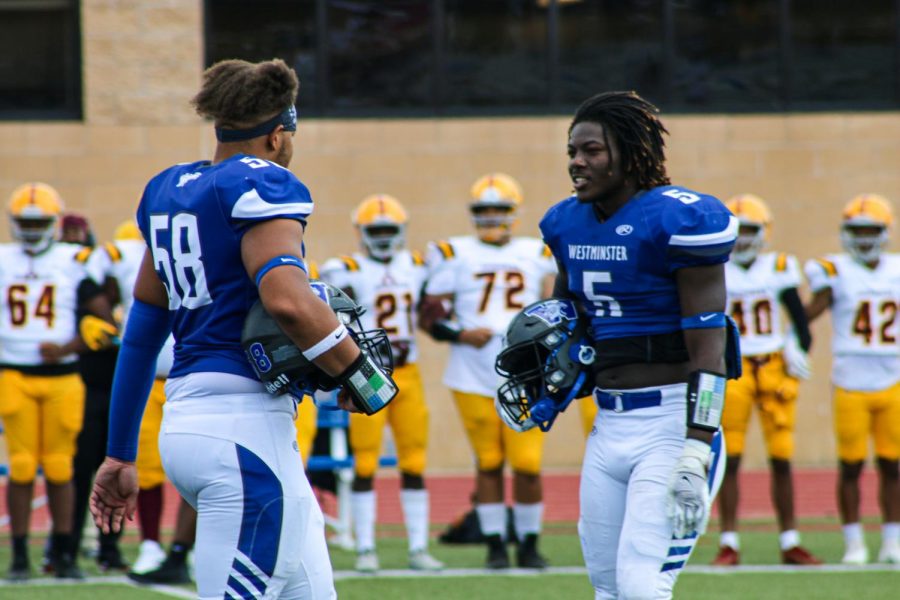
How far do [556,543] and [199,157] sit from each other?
5.49 m

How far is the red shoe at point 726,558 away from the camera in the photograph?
7.91 metres

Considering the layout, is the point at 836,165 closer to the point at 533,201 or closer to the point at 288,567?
the point at 533,201

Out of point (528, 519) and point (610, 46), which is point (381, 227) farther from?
point (610, 46)

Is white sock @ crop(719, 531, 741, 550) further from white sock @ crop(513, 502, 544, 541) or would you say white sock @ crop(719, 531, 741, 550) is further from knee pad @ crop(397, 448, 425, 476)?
knee pad @ crop(397, 448, 425, 476)

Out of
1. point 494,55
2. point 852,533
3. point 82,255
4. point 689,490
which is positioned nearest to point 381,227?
point 82,255

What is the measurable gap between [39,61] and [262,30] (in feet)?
6.80

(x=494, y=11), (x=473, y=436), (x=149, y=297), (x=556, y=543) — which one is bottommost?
(x=556, y=543)

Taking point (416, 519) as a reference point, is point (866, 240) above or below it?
above

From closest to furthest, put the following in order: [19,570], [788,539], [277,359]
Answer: [277,359] → [19,570] → [788,539]

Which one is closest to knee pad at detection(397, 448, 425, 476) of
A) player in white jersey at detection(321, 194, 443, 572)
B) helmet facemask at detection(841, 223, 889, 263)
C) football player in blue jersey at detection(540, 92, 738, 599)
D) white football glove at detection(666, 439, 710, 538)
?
player in white jersey at detection(321, 194, 443, 572)

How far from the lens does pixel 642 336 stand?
4105mm

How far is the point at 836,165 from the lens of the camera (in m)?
12.9

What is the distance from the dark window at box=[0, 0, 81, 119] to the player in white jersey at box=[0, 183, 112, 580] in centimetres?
492

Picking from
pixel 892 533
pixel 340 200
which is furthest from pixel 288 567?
pixel 340 200
